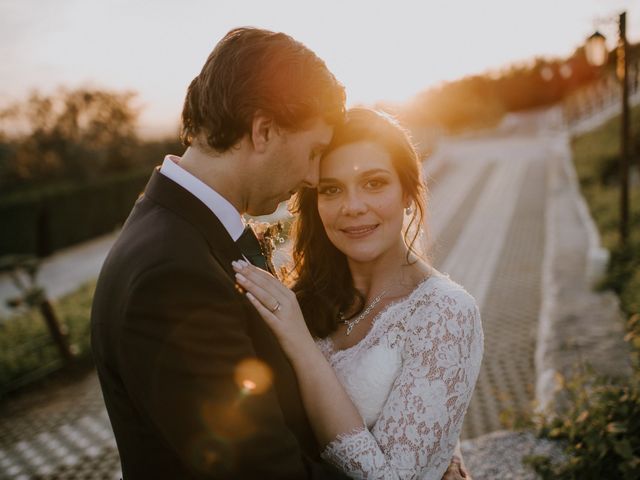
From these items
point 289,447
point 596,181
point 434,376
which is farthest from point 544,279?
point 289,447

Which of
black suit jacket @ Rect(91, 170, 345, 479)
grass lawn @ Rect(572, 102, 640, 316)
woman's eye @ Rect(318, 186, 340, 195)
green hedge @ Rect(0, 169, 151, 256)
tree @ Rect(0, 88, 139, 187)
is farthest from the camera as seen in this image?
tree @ Rect(0, 88, 139, 187)

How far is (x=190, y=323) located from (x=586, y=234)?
39.0 feet

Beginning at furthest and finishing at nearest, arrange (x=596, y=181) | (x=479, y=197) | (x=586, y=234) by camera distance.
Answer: (x=479, y=197)
(x=596, y=181)
(x=586, y=234)

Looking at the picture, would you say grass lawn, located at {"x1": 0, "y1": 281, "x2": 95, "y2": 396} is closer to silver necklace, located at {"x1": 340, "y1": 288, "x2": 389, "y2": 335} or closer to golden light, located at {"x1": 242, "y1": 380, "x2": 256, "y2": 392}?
silver necklace, located at {"x1": 340, "y1": 288, "x2": 389, "y2": 335}

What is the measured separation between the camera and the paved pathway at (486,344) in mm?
5949

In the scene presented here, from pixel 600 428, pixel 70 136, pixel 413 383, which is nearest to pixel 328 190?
pixel 413 383

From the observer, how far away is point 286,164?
200 centimetres

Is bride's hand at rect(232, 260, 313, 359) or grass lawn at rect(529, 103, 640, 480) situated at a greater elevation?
bride's hand at rect(232, 260, 313, 359)

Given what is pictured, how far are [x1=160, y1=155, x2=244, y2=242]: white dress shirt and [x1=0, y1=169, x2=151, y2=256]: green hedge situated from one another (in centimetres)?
2187

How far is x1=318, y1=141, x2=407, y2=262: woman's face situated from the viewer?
2650mm

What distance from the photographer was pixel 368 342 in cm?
258

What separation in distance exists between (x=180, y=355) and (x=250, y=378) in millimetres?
211

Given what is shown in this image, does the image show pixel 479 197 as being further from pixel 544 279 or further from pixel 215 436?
pixel 215 436

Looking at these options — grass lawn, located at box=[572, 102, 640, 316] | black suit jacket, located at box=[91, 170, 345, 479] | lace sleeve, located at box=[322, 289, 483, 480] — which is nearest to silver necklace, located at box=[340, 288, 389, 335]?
lace sleeve, located at box=[322, 289, 483, 480]
